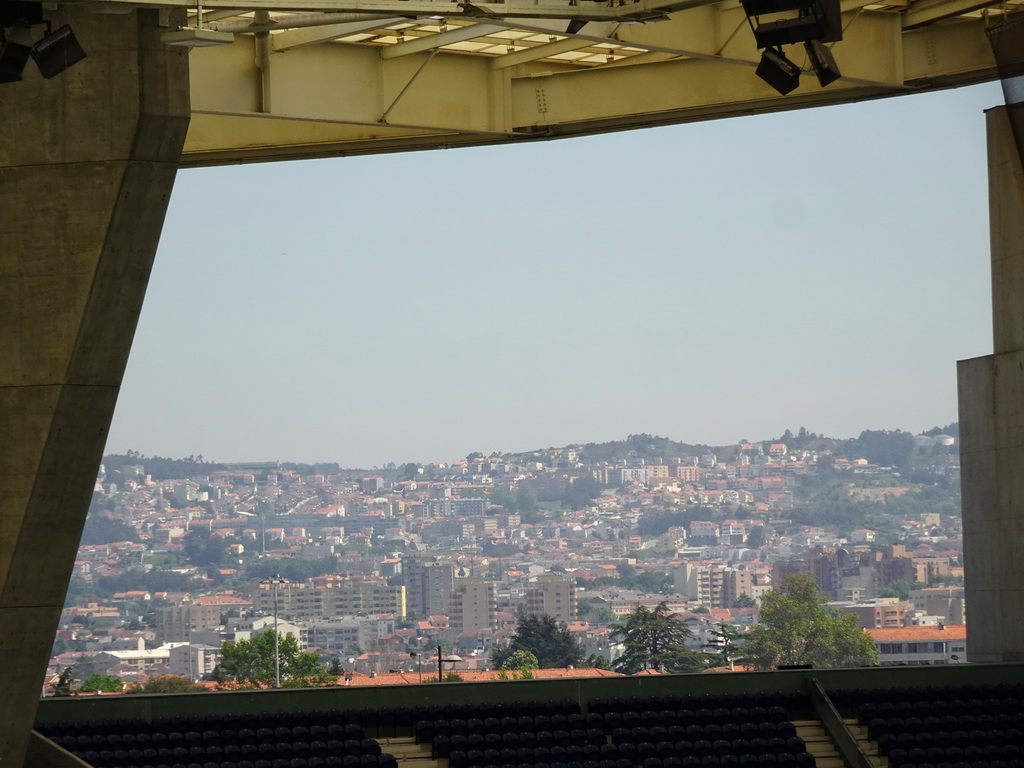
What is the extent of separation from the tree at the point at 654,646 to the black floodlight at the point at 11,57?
115718mm

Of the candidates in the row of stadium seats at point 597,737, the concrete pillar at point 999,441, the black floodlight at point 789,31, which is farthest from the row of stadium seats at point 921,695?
the black floodlight at point 789,31

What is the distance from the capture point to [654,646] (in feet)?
417

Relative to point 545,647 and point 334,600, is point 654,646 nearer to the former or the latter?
point 545,647

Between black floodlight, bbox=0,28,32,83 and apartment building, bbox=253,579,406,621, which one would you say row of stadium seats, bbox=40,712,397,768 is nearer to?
black floodlight, bbox=0,28,32,83

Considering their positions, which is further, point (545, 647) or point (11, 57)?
point (545, 647)

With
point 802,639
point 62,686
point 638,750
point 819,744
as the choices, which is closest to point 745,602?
point 802,639

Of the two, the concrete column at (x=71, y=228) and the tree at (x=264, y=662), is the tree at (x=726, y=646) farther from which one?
the concrete column at (x=71, y=228)

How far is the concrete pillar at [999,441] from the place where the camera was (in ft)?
75.5

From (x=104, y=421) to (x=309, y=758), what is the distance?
8906 millimetres

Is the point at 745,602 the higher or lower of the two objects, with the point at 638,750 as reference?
higher

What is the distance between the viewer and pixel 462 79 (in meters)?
22.9

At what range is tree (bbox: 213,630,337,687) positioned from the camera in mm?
114062

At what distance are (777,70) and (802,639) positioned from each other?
5078 inches

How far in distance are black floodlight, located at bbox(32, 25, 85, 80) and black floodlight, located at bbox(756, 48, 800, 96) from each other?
20.5ft
